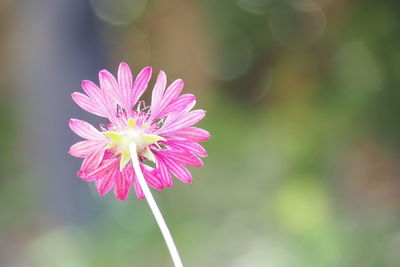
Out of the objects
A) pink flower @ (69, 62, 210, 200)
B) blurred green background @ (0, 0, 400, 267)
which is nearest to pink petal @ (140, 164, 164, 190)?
pink flower @ (69, 62, 210, 200)

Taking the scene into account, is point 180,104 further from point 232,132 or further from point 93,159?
point 232,132

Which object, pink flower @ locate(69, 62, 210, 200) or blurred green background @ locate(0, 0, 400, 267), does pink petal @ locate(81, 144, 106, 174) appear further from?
blurred green background @ locate(0, 0, 400, 267)

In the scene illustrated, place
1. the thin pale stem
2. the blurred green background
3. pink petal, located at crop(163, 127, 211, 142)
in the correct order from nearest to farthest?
the thin pale stem → pink petal, located at crop(163, 127, 211, 142) → the blurred green background

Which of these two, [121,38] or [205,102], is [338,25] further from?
[121,38]

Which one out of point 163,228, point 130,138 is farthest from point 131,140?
point 163,228

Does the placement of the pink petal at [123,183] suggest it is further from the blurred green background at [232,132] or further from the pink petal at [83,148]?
the blurred green background at [232,132]

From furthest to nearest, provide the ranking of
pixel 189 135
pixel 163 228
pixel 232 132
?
pixel 232 132 < pixel 189 135 < pixel 163 228

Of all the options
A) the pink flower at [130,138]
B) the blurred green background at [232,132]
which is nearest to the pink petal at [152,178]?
the pink flower at [130,138]
